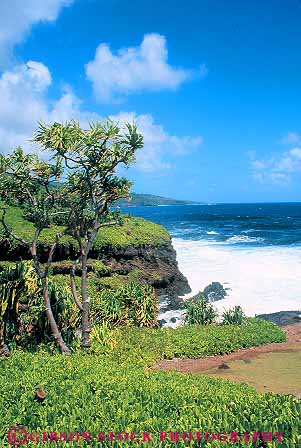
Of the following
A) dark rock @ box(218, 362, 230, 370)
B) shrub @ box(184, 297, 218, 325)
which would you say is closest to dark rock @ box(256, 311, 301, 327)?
shrub @ box(184, 297, 218, 325)

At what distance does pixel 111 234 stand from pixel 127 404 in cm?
2244

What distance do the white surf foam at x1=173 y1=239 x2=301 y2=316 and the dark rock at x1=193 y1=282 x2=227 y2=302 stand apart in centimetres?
46

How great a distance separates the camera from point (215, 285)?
33656mm

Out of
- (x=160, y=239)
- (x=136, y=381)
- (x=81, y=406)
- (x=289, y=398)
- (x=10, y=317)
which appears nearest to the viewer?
(x=289, y=398)

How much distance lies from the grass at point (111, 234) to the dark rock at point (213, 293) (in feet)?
15.1

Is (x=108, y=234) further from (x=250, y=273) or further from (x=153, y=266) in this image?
(x=250, y=273)

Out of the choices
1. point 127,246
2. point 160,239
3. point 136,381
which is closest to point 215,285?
point 160,239

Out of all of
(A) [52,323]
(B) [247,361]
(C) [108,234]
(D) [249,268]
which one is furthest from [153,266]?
(A) [52,323]

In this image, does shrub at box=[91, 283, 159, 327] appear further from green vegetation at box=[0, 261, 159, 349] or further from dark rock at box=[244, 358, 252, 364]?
dark rock at box=[244, 358, 252, 364]

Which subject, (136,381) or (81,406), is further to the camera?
(136,381)

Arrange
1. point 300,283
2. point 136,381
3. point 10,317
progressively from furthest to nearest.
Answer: point 300,283 → point 10,317 → point 136,381

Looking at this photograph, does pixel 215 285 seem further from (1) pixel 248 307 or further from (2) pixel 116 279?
(2) pixel 116 279

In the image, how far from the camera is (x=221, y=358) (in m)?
18.1

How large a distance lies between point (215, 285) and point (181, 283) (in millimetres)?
2597
